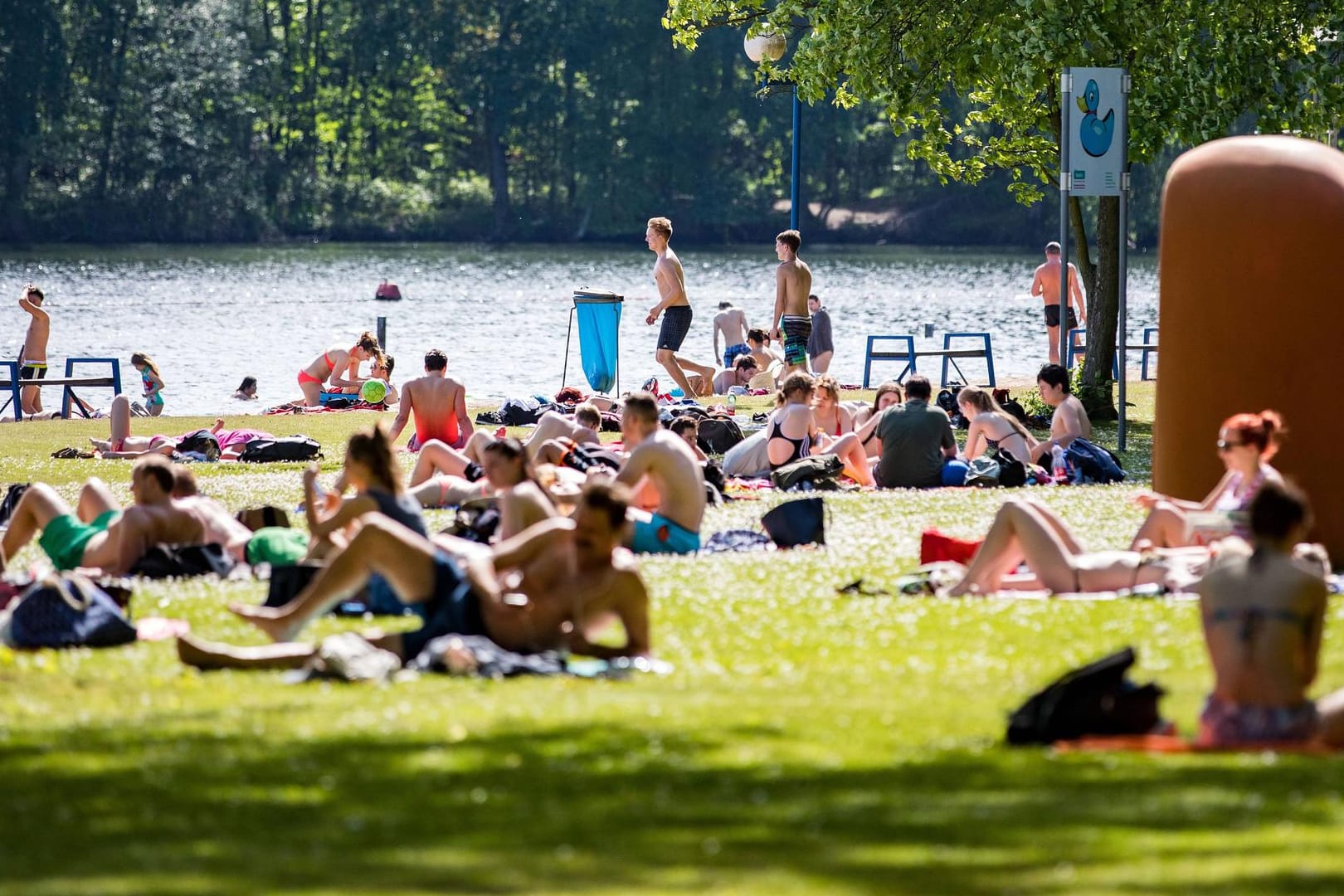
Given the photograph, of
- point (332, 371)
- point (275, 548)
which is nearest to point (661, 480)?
point (275, 548)

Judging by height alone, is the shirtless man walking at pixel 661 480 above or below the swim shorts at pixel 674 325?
below

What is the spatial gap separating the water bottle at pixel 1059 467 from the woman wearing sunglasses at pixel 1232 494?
569 centimetres

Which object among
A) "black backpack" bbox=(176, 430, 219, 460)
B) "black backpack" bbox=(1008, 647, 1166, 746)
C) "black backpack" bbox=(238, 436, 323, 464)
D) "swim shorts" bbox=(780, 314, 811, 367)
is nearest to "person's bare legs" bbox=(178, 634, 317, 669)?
"black backpack" bbox=(1008, 647, 1166, 746)

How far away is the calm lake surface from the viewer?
134 feet

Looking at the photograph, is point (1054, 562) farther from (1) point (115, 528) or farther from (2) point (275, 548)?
(1) point (115, 528)

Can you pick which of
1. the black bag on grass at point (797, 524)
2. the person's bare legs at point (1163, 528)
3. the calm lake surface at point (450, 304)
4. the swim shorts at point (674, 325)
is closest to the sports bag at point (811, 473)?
the black bag on grass at point (797, 524)

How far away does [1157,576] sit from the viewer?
1152cm

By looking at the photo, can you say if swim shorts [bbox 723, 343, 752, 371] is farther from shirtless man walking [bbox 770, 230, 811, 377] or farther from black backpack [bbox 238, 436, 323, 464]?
black backpack [bbox 238, 436, 323, 464]

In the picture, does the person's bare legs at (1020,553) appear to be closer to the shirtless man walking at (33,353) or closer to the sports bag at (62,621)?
the sports bag at (62,621)

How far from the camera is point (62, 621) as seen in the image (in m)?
10.3

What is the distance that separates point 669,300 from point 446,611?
50.7ft

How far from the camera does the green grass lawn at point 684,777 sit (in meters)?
5.96

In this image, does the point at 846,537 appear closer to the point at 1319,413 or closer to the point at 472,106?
Result: the point at 1319,413

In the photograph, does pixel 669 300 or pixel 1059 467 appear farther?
pixel 669 300
